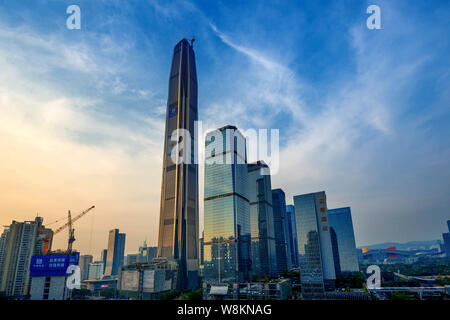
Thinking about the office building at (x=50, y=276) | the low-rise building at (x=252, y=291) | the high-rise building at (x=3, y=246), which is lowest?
the low-rise building at (x=252, y=291)

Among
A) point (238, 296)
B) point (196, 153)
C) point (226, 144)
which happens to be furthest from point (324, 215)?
point (196, 153)

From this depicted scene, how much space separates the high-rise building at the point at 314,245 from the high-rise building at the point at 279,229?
216ft

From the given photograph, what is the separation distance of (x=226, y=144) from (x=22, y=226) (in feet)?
273

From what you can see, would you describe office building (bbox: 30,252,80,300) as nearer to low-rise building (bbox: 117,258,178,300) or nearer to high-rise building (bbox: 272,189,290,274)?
low-rise building (bbox: 117,258,178,300)

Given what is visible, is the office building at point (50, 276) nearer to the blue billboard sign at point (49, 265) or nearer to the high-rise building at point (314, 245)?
the blue billboard sign at point (49, 265)

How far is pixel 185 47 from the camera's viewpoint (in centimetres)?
14650

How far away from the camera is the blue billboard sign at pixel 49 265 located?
7144 cm

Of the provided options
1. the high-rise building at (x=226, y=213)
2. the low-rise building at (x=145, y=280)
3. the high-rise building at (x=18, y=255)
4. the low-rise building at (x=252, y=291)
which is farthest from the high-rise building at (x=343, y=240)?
the high-rise building at (x=18, y=255)

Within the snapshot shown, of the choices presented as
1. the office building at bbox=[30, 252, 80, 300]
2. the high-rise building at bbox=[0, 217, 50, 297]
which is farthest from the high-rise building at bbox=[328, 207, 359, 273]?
the high-rise building at bbox=[0, 217, 50, 297]

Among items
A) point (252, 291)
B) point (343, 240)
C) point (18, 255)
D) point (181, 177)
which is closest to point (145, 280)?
point (252, 291)

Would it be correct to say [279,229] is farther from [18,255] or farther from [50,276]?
[18,255]

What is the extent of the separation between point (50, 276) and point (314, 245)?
74141 millimetres

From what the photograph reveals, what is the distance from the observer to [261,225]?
13088cm
